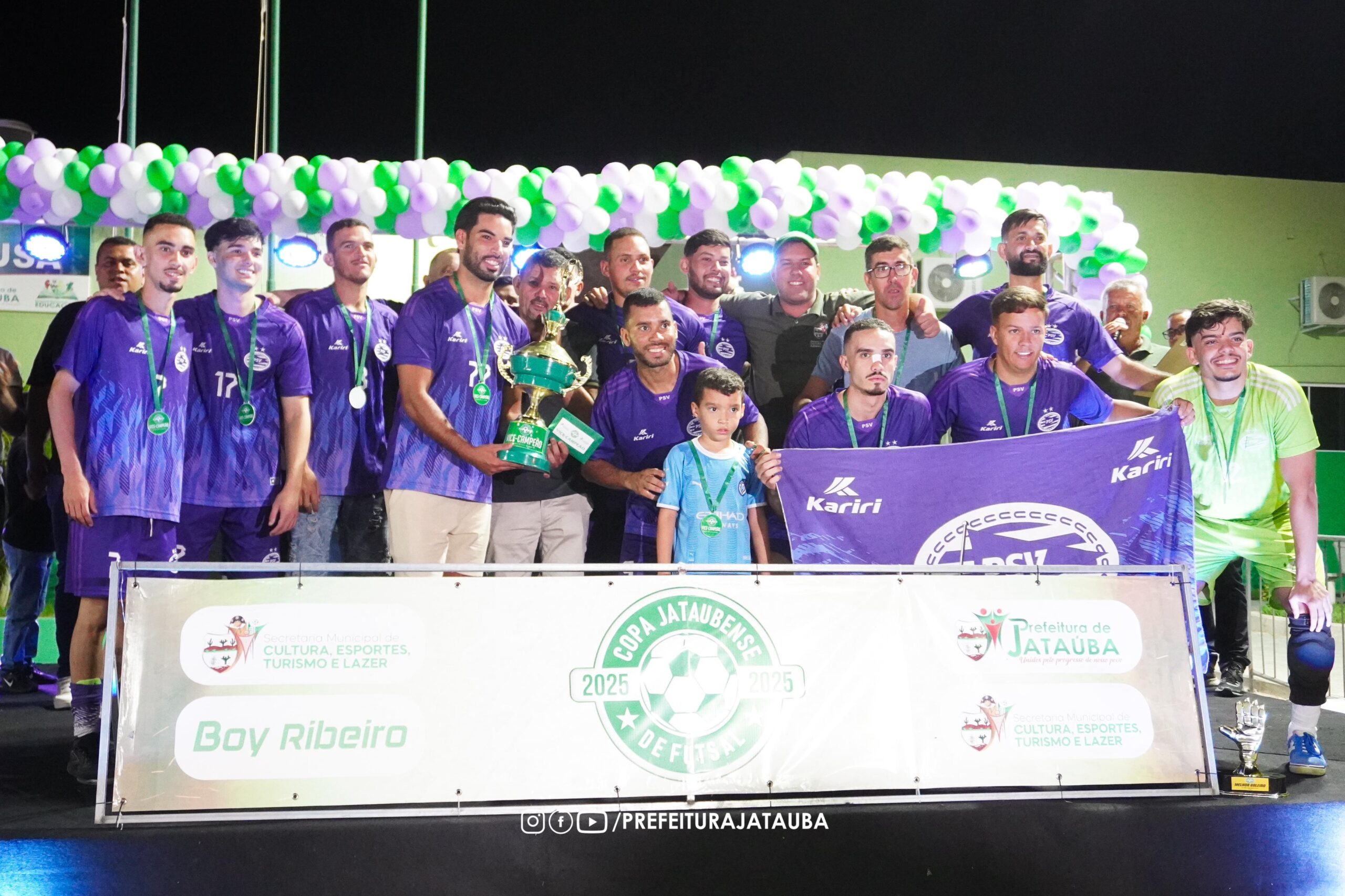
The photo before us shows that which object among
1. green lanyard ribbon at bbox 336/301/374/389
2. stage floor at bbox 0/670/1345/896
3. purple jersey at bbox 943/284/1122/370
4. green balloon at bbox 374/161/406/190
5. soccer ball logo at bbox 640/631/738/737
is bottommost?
stage floor at bbox 0/670/1345/896

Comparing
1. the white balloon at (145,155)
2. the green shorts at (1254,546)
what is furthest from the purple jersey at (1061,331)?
the white balloon at (145,155)

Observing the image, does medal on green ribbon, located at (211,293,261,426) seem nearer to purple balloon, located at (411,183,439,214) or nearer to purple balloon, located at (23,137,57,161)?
purple balloon, located at (411,183,439,214)

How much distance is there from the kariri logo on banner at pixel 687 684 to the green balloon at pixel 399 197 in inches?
187

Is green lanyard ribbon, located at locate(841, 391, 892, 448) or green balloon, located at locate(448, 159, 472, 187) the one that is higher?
green balloon, located at locate(448, 159, 472, 187)

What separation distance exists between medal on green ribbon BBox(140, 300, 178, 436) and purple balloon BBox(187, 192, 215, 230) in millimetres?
3406

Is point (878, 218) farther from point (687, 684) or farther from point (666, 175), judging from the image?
point (687, 684)

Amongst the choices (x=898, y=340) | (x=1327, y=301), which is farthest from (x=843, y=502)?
(x=1327, y=301)

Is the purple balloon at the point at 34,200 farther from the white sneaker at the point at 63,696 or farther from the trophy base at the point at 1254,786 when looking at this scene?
the trophy base at the point at 1254,786

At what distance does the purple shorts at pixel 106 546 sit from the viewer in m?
3.99

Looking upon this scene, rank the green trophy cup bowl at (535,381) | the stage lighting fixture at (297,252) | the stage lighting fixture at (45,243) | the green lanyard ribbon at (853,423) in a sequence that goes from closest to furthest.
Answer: the green trophy cup bowl at (535,381)
the green lanyard ribbon at (853,423)
the stage lighting fixture at (45,243)
the stage lighting fixture at (297,252)

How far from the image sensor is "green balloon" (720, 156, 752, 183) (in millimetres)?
7594

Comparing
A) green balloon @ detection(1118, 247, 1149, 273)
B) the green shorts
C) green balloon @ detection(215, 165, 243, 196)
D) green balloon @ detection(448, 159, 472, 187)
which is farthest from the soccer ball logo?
green balloon @ detection(1118, 247, 1149, 273)

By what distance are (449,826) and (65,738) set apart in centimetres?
211

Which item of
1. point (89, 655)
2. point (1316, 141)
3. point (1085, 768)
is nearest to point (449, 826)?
point (89, 655)
